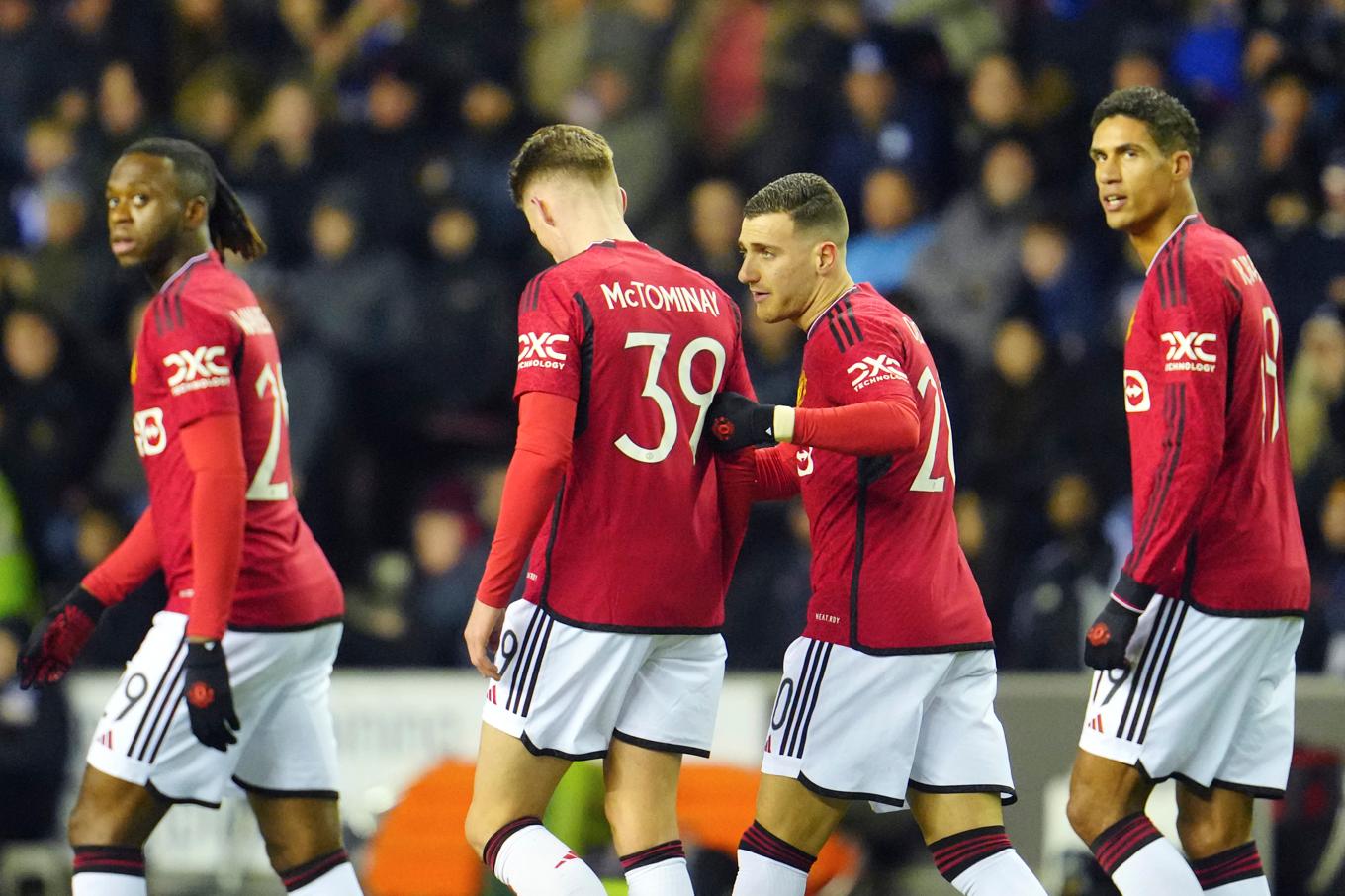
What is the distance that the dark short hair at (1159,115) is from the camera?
586cm

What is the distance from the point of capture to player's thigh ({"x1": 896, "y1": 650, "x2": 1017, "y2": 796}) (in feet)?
18.9

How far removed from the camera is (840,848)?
896 centimetres

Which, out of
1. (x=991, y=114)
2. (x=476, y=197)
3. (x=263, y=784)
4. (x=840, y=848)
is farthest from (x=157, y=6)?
(x=263, y=784)

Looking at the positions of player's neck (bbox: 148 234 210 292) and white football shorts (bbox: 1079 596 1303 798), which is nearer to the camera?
white football shorts (bbox: 1079 596 1303 798)

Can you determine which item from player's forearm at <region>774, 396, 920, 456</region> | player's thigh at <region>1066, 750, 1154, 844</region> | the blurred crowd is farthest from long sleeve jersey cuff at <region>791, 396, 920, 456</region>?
the blurred crowd

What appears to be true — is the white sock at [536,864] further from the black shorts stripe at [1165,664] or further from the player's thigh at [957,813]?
the black shorts stripe at [1165,664]

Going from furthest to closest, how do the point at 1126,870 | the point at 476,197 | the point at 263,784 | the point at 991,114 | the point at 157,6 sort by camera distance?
the point at 157,6, the point at 476,197, the point at 991,114, the point at 263,784, the point at 1126,870

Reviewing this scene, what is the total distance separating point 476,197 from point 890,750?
752 centimetres

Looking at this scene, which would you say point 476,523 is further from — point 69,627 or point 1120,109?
point 1120,109

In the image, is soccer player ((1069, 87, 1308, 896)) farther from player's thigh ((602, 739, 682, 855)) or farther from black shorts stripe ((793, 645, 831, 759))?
player's thigh ((602, 739, 682, 855))

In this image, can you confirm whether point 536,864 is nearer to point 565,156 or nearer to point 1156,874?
point 1156,874

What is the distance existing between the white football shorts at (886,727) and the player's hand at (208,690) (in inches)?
61.6

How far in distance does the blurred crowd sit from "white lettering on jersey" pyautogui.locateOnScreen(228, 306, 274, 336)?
4305mm

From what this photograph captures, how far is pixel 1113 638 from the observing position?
5621mm
